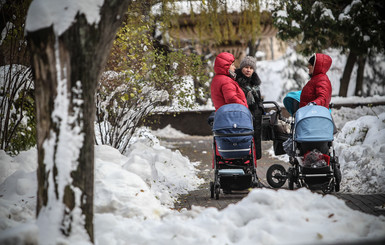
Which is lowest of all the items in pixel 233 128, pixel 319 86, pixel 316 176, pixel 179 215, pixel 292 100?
pixel 179 215

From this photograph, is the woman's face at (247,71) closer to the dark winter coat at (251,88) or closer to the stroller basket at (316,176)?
the dark winter coat at (251,88)

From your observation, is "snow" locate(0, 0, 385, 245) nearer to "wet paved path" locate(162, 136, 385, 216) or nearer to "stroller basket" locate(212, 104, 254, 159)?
"wet paved path" locate(162, 136, 385, 216)

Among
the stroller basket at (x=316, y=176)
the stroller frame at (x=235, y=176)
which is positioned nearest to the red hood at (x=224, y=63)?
the stroller frame at (x=235, y=176)

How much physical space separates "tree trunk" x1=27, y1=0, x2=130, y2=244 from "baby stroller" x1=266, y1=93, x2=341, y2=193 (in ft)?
11.6

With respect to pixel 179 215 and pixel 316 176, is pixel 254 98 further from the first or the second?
pixel 179 215

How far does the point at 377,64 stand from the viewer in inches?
1109

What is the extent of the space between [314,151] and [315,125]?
1.29 ft

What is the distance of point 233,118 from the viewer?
22.0ft

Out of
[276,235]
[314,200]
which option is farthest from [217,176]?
[276,235]

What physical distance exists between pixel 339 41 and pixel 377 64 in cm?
Result: 1476

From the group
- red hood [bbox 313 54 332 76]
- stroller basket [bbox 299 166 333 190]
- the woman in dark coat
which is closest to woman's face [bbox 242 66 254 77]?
the woman in dark coat

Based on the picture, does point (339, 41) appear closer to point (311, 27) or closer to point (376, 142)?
point (311, 27)

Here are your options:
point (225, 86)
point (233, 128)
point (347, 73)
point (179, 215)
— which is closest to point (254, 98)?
point (225, 86)

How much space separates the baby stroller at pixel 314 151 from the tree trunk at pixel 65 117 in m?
3.54
